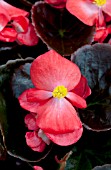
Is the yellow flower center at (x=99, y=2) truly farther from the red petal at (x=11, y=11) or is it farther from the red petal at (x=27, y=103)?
the red petal at (x=27, y=103)

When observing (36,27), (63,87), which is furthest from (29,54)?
(63,87)

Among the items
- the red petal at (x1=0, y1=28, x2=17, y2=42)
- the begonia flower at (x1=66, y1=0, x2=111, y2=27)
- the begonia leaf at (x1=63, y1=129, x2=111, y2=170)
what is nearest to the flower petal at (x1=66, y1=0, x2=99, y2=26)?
the begonia flower at (x1=66, y1=0, x2=111, y2=27)

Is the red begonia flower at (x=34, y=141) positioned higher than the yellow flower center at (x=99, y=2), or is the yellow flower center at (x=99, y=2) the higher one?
the yellow flower center at (x=99, y=2)

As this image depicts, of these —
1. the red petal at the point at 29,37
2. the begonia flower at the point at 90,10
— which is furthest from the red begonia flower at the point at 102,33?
the red petal at the point at 29,37

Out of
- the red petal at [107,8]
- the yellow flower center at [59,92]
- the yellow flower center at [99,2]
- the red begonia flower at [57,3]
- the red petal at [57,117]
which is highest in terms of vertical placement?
the red begonia flower at [57,3]

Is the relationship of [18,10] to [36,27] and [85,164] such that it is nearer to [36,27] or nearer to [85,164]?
[36,27]

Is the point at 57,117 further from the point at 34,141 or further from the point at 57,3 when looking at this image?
the point at 57,3

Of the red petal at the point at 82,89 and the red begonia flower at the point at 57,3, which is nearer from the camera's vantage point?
the red petal at the point at 82,89

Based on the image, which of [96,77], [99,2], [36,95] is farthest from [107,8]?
[36,95]
